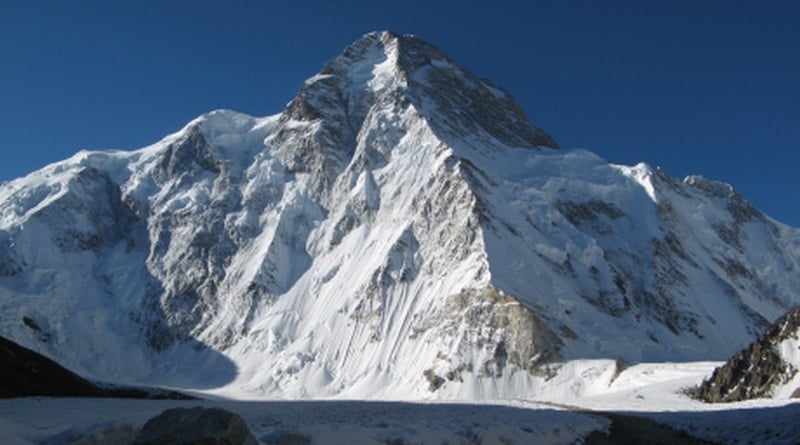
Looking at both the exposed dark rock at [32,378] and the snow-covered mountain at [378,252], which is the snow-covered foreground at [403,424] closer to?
the exposed dark rock at [32,378]

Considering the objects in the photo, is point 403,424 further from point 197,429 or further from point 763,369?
point 763,369

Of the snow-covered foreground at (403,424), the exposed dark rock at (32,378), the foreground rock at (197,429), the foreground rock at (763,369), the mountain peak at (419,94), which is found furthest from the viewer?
the mountain peak at (419,94)

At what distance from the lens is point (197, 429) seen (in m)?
10.9

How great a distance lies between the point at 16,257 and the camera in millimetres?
126125

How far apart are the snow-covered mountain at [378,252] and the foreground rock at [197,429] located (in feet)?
216

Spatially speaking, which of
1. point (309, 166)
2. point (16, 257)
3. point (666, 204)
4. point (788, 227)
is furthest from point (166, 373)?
point (788, 227)

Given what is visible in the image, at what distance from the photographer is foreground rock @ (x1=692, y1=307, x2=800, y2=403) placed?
38.0 meters

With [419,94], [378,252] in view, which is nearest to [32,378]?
[378,252]

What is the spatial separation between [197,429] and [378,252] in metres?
97.0

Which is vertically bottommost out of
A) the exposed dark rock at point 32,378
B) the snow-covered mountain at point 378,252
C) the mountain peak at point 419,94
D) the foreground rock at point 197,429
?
the exposed dark rock at point 32,378

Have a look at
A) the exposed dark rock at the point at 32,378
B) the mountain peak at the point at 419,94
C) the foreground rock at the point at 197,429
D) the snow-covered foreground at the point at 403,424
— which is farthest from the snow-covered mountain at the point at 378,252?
the foreground rock at the point at 197,429

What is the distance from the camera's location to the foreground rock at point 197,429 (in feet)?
35.0

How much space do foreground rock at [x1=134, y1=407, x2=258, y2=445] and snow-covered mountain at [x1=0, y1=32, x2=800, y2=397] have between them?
216 feet

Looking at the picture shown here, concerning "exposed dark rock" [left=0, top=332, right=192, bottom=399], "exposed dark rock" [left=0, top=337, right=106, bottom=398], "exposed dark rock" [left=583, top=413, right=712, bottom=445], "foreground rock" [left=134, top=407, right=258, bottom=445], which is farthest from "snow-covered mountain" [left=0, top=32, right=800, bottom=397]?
"foreground rock" [left=134, top=407, right=258, bottom=445]
